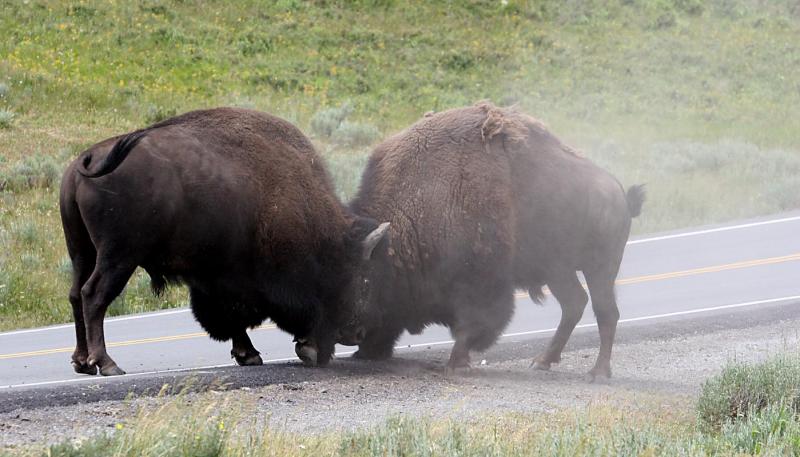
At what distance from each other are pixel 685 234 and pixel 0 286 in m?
10.7

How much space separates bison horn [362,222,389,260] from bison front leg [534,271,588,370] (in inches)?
69.1

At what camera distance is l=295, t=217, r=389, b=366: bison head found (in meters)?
9.90

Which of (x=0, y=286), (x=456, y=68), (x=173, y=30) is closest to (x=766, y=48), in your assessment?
(x=456, y=68)

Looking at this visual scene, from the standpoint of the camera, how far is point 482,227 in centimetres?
995

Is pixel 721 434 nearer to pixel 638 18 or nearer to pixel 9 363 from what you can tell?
pixel 9 363

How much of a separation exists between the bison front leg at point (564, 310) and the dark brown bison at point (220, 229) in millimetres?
1875

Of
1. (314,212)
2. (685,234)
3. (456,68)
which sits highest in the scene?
(314,212)

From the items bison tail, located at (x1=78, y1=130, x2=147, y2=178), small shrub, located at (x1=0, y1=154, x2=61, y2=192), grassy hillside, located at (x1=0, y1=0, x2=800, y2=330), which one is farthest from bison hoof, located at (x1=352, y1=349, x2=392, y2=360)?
small shrub, located at (x1=0, y1=154, x2=61, y2=192)

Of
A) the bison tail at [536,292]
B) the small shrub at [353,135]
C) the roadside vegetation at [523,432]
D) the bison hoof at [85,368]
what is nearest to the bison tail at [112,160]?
the bison hoof at [85,368]

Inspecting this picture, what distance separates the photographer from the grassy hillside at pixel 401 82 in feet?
70.1

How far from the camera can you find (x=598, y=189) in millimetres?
10328

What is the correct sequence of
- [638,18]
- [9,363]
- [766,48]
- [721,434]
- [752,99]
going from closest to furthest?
[721,434] → [9,363] → [752,99] → [766,48] → [638,18]

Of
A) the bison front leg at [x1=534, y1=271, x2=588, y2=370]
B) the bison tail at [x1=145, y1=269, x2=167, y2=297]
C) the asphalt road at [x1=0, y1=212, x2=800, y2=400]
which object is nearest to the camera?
the bison tail at [x1=145, y1=269, x2=167, y2=297]

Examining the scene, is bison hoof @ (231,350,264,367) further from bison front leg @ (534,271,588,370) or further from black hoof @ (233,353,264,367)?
bison front leg @ (534,271,588,370)
